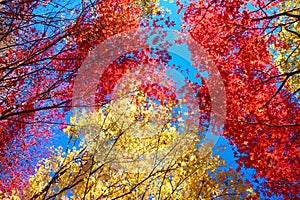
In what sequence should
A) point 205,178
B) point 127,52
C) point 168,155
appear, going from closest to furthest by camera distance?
point 168,155, point 205,178, point 127,52

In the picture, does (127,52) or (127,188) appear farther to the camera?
(127,52)

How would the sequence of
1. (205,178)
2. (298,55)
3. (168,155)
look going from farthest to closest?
(298,55) → (205,178) → (168,155)

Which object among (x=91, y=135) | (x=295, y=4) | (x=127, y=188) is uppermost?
(x=295, y=4)

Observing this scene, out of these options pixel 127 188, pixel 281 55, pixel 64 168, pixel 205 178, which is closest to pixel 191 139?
pixel 205 178

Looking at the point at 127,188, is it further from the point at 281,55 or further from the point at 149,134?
the point at 281,55

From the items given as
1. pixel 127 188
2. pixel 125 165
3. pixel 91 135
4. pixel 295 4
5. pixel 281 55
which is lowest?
pixel 127 188

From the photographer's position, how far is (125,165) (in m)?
6.40

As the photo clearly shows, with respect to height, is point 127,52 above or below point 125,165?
above

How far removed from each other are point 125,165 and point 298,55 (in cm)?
721

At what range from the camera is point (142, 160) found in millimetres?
6270

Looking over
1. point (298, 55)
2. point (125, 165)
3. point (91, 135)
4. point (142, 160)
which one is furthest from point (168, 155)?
point (298, 55)

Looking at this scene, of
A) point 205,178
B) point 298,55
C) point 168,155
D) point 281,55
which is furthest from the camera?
point 281,55

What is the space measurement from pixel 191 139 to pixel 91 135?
2685 millimetres

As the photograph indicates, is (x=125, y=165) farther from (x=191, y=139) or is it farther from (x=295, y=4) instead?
(x=295, y=4)
